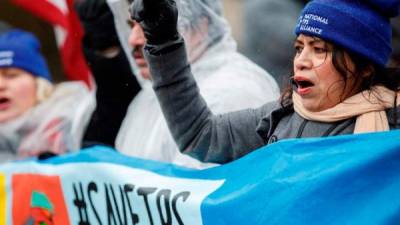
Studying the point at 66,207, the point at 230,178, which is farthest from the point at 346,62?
the point at 66,207

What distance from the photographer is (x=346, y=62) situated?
9.56ft

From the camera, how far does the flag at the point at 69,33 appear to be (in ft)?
16.9

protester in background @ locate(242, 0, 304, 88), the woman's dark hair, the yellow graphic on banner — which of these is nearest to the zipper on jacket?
the woman's dark hair

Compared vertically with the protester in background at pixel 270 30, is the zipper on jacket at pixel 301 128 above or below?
above

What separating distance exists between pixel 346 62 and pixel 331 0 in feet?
0.65

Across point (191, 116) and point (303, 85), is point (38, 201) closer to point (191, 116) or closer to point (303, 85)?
point (191, 116)

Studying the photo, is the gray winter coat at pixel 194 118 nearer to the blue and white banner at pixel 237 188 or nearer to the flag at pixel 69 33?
the blue and white banner at pixel 237 188

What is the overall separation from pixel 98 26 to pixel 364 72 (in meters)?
2.28

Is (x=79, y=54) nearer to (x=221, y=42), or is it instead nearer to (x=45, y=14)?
(x=45, y=14)

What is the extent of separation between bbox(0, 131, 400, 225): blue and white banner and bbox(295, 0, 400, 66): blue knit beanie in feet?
0.95

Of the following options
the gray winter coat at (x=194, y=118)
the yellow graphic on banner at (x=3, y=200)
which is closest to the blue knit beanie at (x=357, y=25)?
the gray winter coat at (x=194, y=118)

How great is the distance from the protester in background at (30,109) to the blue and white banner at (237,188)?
0.88 m

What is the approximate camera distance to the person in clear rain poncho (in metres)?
3.70

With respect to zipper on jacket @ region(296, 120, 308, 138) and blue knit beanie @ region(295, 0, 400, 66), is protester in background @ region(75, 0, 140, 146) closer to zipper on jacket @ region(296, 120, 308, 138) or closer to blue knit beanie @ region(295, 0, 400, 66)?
zipper on jacket @ region(296, 120, 308, 138)
